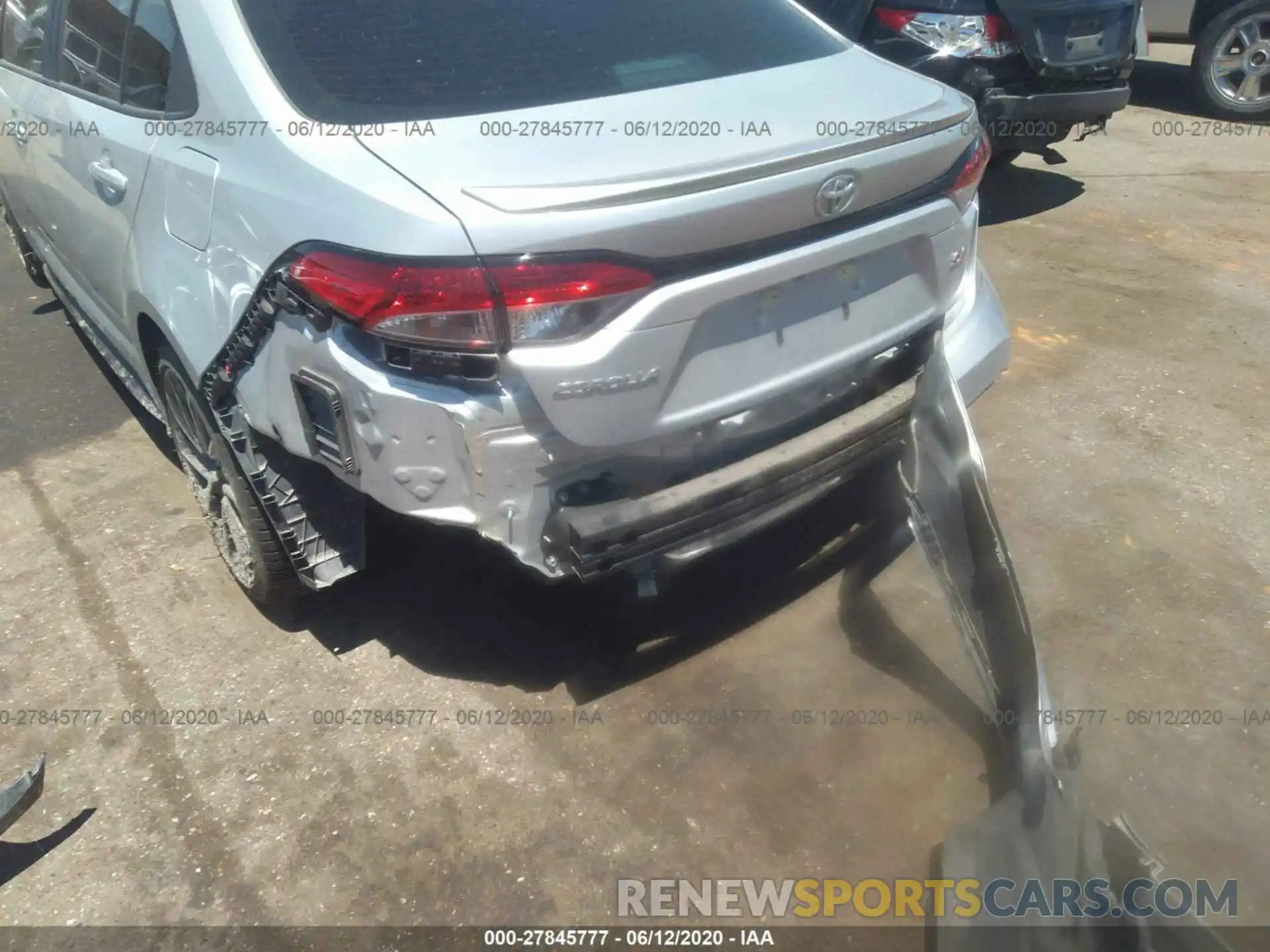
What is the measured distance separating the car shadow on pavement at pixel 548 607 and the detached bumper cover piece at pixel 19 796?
769mm

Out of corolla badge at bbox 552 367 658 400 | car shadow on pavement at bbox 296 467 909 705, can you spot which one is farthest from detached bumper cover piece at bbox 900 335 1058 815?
corolla badge at bbox 552 367 658 400

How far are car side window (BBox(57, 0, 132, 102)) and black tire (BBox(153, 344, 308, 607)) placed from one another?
81cm

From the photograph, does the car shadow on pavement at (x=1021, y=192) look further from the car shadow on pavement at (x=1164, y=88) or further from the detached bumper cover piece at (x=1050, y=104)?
the car shadow on pavement at (x=1164, y=88)

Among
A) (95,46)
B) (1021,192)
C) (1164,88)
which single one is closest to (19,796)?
(95,46)

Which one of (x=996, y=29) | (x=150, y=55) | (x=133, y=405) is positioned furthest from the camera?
(x=996, y=29)

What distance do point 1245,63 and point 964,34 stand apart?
3.59m

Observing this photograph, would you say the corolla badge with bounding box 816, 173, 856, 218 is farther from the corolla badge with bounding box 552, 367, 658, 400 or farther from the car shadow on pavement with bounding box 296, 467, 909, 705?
the car shadow on pavement with bounding box 296, 467, 909, 705

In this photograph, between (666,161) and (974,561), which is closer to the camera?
(666,161)

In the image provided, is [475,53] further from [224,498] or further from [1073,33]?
[1073,33]

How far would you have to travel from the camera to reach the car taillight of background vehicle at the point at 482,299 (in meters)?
1.84

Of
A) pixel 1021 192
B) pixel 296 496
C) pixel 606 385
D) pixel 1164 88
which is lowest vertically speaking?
pixel 1164 88

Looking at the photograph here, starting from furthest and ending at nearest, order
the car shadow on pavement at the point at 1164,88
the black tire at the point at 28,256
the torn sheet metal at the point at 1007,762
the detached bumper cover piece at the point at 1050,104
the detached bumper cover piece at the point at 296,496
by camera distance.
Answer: the car shadow on pavement at the point at 1164,88
the detached bumper cover piece at the point at 1050,104
the black tire at the point at 28,256
the detached bumper cover piece at the point at 296,496
the torn sheet metal at the point at 1007,762

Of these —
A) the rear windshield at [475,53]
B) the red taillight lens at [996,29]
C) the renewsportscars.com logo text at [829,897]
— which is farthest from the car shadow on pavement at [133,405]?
the red taillight lens at [996,29]

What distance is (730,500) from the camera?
7.18 feet
